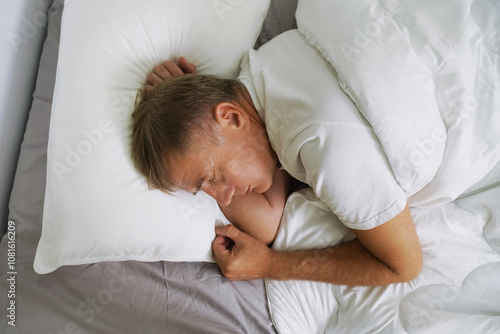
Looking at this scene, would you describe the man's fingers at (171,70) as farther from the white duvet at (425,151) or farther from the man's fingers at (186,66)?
the white duvet at (425,151)

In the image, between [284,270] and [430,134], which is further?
[284,270]

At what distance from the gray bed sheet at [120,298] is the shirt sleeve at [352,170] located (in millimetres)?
372

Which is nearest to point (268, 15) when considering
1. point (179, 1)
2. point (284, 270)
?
point (179, 1)

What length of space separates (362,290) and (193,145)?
1.89 feet

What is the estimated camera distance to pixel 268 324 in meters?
1.07

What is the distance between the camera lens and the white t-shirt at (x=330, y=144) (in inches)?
35.6

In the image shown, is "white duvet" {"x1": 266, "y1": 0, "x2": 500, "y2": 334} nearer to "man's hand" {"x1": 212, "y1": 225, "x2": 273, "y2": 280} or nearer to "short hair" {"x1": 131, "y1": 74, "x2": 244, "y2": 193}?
"man's hand" {"x1": 212, "y1": 225, "x2": 273, "y2": 280}

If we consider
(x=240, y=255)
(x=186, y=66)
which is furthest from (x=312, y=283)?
(x=186, y=66)

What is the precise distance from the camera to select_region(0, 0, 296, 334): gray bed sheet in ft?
3.45

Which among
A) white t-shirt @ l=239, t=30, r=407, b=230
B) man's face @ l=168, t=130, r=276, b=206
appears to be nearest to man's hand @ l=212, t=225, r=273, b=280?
man's face @ l=168, t=130, r=276, b=206

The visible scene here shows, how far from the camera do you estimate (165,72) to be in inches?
43.1

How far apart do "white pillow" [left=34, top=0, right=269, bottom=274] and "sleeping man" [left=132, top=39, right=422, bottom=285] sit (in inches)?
1.8

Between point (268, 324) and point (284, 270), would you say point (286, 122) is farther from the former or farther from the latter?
point (268, 324)

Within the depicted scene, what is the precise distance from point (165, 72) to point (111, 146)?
0.80 feet
